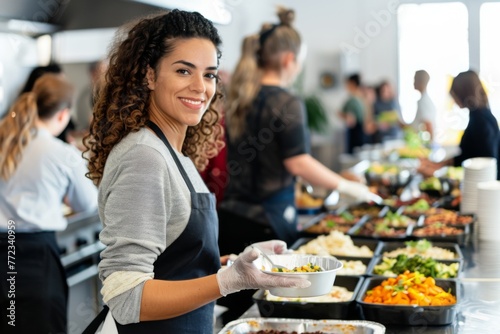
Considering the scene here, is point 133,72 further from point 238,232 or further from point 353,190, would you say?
point 353,190

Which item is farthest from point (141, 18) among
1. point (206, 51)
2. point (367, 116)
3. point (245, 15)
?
point (367, 116)

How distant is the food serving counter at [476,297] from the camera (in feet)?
6.69

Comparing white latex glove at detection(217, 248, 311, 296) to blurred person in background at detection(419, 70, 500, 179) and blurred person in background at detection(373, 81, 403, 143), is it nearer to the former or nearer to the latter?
blurred person in background at detection(419, 70, 500, 179)

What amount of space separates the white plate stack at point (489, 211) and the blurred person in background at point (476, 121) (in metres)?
0.88

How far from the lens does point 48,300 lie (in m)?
3.09

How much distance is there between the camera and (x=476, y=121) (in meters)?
4.10

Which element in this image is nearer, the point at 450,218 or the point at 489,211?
the point at 489,211

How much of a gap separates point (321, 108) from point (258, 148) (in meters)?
7.73

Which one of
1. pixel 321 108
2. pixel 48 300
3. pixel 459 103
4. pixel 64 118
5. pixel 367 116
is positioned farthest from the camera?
pixel 367 116

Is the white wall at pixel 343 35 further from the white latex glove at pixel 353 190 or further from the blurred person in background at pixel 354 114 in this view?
the white latex glove at pixel 353 190

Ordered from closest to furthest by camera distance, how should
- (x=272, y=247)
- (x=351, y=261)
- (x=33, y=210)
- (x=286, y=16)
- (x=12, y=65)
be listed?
(x=272, y=247)
(x=351, y=261)
(x=33, y=210)
(x=286, y=16)
(x=12, y=65)

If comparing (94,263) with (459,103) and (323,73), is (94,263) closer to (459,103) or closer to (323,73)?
(459,103)

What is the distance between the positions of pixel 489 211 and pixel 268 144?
1086 mm

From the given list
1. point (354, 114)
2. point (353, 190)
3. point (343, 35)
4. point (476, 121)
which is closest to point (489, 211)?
point (353, 190)
